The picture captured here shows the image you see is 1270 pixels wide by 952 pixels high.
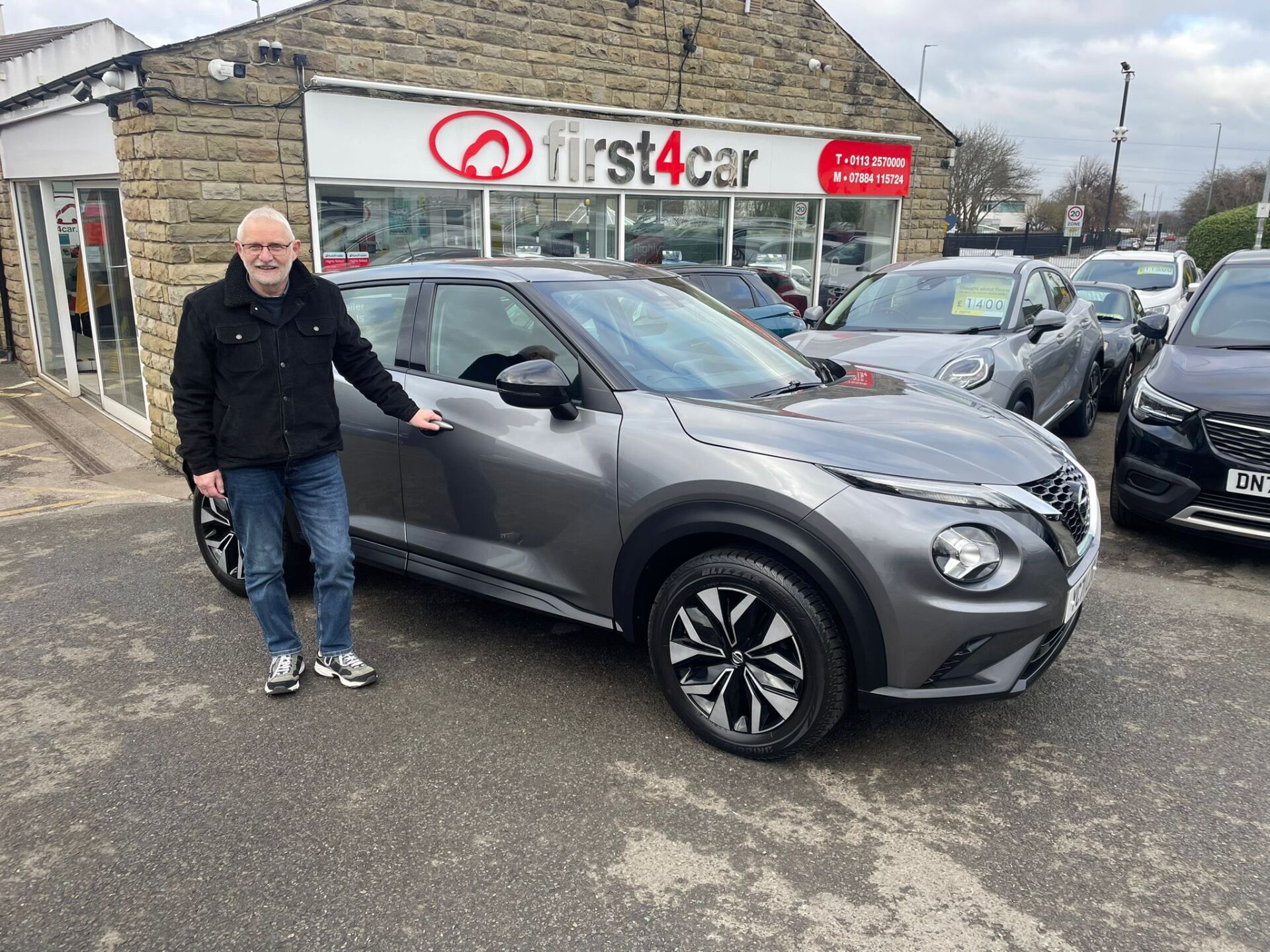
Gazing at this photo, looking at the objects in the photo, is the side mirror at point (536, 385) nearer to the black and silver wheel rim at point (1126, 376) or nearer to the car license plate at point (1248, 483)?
the car license plate at point (1248, 483)

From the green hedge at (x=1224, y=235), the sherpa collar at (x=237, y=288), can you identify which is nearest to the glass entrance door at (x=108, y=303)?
the sherpa collar at (x=237, y=288)

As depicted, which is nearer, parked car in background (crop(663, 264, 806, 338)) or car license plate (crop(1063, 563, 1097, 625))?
car license plate (crop(1063, 563, 1097, 625))

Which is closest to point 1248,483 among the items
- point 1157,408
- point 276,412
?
point 1157,408

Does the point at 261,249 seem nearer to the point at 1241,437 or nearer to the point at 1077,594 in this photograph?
the point at 1077,594

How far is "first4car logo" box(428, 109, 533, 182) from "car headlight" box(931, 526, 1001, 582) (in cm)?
739

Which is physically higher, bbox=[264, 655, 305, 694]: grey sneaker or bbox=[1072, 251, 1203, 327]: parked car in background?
bbox=[1072, 251, 1203, 327]: parked car in background

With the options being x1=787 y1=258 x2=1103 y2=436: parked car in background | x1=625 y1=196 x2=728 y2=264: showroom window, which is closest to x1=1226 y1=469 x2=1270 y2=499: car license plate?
x1=787 y1=258 x2=1103 y2=436: parked car in background

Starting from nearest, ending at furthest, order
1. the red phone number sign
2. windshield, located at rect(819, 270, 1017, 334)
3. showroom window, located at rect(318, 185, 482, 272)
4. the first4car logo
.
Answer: windshield, located at rect(819, 270, 1017, 334), showroom window, located at rect(318, 185, 482, 272), the first4car logo, the red phone number sign

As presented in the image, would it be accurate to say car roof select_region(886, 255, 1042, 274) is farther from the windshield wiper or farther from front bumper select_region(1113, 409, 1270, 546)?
the windshield wiper

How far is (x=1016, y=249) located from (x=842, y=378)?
4172 cm

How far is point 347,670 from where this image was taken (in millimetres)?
3906

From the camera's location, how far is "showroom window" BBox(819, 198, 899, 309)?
13.4 meters

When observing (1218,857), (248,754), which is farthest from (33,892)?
(1218,857)

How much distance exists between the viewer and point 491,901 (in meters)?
2.61
